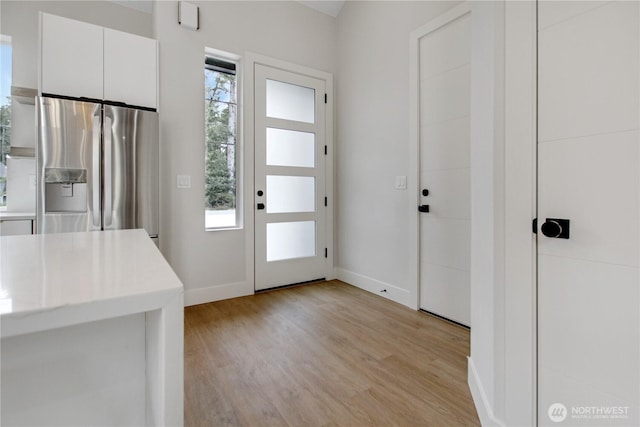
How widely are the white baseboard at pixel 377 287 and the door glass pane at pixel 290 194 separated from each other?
0.85 meters

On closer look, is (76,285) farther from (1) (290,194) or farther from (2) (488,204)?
(1) (290,194)

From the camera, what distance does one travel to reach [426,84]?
2535 millimetres

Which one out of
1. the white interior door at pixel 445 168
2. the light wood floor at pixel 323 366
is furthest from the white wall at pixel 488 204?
the white interior door at pixel 445 168

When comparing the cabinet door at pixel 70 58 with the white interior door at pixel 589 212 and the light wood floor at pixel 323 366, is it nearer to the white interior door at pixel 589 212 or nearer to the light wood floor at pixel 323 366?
the light wood floor at pixel 323 366

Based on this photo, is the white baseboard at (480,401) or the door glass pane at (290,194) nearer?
the white baseboard at (480,401)

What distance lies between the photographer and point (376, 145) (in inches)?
120

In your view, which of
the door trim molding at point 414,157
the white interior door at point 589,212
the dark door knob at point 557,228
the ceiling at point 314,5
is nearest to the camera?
the white interior door at point 589,212

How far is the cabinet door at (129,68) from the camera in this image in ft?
7.93

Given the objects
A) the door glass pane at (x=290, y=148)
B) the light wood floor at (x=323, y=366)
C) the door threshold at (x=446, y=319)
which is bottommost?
the light wood floor at (x=323, y=366)

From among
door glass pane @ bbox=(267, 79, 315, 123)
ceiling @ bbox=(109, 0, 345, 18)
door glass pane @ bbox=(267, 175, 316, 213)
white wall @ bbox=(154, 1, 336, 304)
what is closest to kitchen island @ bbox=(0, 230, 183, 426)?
white wall @ bbox=(154, 1, 336, 304)

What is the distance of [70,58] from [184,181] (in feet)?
3.87

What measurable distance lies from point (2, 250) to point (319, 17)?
3609 millimetres

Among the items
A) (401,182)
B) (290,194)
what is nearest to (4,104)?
(290,194)

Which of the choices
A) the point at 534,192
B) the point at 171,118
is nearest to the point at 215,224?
the point at 171,118
